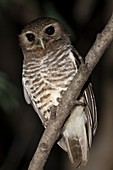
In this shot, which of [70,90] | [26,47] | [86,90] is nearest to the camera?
[70,90]

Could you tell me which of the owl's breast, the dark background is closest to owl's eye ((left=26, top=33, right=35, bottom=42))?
the owl's breast

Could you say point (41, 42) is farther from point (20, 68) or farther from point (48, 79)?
point (20, 68)

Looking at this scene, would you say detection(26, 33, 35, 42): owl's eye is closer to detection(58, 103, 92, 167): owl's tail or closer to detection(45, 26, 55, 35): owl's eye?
detection(45, 26, 55, 35): owl's eye

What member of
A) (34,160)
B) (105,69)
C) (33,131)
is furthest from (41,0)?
(34,160)

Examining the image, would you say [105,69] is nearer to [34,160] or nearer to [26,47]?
[26,47]

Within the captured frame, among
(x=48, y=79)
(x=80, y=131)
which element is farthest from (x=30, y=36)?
(x=80, y=131)

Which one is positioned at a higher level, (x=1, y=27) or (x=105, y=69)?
(x=1, y=27)

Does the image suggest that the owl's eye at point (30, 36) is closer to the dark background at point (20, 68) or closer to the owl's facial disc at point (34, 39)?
the owl's facial disc at point (34, 39)
